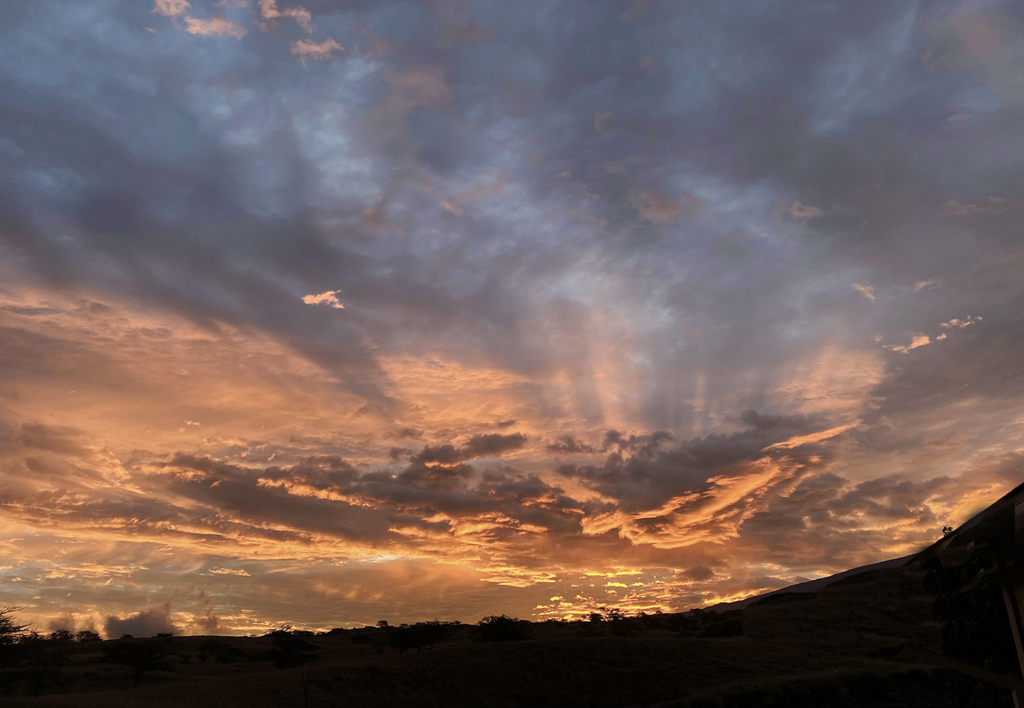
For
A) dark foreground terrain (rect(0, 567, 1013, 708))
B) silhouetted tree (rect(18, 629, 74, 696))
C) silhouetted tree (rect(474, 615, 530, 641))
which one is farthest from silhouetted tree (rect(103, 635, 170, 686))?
silhouetted tree (rect(474, 615, 530, 641))

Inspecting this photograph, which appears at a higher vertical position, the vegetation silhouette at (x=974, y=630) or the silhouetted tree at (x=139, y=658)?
the vegetation silhouette at (x=974, y=630)

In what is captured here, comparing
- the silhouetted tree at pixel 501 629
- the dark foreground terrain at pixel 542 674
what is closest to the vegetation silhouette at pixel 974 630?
the dark foreground terrain at pixel 542 674

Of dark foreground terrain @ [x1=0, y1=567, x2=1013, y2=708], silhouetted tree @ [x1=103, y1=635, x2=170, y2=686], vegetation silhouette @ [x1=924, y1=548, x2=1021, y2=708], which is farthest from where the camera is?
silhouetted tree @ [x1=103, y1=635, x2=170, y2=686]

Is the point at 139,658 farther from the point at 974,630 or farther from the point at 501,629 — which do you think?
the point at 974,630

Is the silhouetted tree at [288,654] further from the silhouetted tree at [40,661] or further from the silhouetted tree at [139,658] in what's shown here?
the silhouetted tree at [40,661]

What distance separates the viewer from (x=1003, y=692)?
1143 inches

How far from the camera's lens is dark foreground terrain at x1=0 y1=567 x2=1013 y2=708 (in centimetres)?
4656

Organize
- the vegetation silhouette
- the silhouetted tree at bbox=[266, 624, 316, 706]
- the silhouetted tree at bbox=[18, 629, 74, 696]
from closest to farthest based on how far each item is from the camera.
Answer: the vegetation silhouette → the silhouetted tree at bbox=[18, 629, 74, 696] → the silhouetted tree at bbox=[266, 624, 316, 706]

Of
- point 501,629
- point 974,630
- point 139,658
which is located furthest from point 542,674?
point 139,658

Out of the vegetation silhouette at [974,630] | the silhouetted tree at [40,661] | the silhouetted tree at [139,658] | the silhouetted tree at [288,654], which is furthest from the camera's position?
the silhouetted tree at [288,654]

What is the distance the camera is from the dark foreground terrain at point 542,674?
46.6 metres

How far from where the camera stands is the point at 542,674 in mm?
55844

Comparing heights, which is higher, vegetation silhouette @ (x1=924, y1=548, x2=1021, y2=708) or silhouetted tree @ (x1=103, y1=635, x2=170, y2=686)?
vegetation silhouette @ (x1=924, y1=548, x2=1021, y2=708)

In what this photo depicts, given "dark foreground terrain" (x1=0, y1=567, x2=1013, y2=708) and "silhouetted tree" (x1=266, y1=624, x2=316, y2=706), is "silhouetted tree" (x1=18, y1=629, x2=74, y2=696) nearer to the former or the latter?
"dark foreground terrain" (x1=0, y1=567, x2=1013, y2=708)
